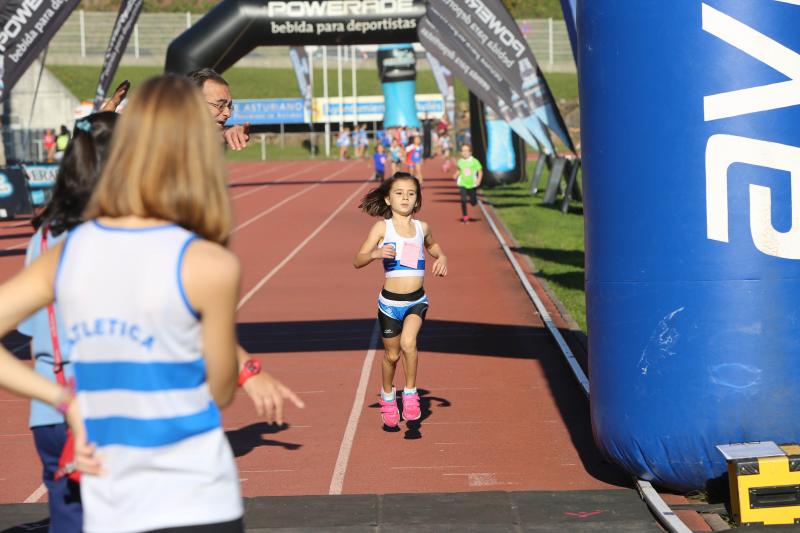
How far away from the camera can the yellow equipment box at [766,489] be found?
6.43 m

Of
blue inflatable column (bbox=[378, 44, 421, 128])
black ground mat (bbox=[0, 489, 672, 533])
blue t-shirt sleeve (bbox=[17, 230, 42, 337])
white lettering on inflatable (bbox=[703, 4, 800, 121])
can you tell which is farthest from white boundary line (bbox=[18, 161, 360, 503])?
blue inflatable column (bbox=[378, 44, 421, 128])

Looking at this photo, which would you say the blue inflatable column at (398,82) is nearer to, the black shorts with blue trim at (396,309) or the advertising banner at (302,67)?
the advertising banner at (302,67)

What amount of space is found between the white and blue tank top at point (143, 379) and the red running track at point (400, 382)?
4485mm

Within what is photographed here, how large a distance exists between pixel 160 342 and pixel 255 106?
232 ft

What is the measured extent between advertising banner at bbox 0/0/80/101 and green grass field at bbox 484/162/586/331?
363 inches

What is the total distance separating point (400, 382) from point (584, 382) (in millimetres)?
1597

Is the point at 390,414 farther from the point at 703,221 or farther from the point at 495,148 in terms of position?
the point at 495,148

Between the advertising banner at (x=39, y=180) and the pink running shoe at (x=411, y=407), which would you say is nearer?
the pink running shoe at (x=411, y=407)

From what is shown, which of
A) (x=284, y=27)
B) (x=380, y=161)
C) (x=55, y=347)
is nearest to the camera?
(x=55, y=347)

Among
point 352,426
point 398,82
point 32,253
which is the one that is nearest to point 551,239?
point 352,426

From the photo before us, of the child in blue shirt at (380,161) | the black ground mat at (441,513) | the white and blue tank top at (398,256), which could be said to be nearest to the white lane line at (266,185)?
the child in blue shirt at (380,161)

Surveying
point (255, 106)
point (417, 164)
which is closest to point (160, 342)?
point (417, 164)

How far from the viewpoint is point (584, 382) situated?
10070 mm

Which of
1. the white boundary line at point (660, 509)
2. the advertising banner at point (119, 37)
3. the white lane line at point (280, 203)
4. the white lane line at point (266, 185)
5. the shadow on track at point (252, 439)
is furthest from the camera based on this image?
the white lane line at point (266, 185)
